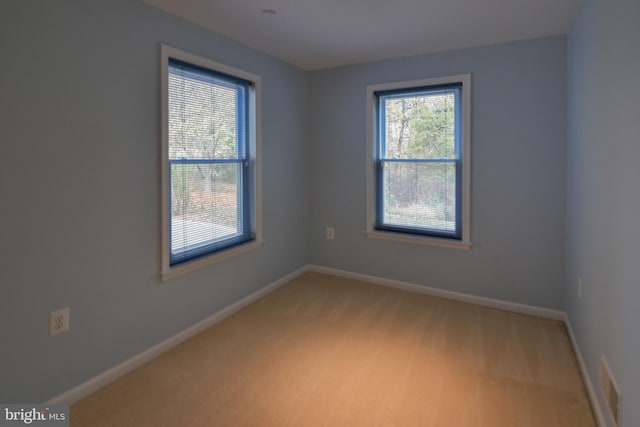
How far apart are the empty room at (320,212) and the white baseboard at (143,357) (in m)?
0.01

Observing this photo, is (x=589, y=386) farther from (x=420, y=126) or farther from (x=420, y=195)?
(x=420, y=126)

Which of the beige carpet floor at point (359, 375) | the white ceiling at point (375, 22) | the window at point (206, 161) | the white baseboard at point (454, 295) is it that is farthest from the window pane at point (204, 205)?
the white baseboard at point (454, 295)

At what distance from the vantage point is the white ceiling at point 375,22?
2504 millimetres

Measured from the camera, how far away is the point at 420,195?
3766 millimetres

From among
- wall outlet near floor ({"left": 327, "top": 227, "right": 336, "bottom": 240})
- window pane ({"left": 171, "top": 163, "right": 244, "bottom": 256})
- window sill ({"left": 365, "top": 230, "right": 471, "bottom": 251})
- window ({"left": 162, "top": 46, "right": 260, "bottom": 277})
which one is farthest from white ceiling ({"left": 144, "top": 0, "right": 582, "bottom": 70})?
wall outlet near floor ({"left": 327, "top": 227, "right": 336, "bottom": 240})

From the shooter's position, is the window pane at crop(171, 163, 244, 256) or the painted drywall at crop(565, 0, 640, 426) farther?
the window pane at crop(171, 163, 244, 256)

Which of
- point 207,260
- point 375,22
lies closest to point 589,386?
point 207,260

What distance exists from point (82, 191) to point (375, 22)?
2.27m

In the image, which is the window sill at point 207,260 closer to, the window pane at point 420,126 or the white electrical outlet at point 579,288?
the window pane at point 420,126

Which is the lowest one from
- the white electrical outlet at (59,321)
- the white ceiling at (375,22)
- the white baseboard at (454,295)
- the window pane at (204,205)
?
the white baseboard at (454,295)

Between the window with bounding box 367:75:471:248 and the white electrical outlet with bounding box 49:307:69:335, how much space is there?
2.78m

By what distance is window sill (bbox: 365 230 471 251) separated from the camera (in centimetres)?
356

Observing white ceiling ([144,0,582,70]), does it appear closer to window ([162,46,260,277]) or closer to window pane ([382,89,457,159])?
window ([162,46,260,277])

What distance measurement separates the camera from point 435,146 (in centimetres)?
363
